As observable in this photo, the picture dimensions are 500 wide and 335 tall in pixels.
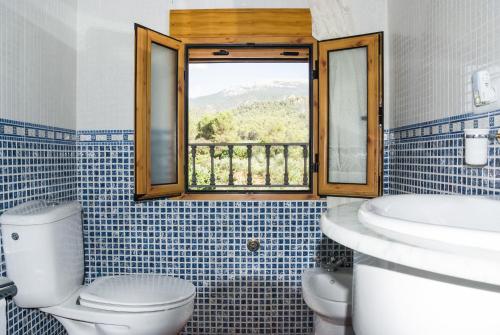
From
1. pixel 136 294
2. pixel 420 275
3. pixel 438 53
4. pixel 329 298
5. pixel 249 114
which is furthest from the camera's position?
pixel 249 114

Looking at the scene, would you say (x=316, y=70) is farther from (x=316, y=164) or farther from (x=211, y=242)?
(x=211, y=242)

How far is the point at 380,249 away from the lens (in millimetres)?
689

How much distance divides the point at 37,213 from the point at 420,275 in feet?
5.88

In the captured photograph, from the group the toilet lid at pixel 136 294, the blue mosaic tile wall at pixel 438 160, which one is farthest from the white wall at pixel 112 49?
the toilet lid at pixel 136 294

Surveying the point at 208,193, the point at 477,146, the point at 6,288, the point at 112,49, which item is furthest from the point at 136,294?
the point at 477,146

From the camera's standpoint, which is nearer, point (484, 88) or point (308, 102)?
point (484, 88)

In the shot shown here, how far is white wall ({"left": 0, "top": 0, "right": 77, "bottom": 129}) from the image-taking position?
1855 mm

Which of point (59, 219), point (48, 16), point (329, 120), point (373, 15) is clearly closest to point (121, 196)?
point (59, 219)

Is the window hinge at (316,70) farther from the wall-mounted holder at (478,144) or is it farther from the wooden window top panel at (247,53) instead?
the wall-mounted holder at (478,144)

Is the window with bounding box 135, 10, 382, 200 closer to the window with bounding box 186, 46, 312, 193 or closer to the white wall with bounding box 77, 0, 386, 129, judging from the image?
the white wall with bounding box 77, 0, 386, 129

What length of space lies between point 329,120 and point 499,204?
150cm

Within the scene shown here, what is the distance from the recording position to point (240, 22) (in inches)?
101

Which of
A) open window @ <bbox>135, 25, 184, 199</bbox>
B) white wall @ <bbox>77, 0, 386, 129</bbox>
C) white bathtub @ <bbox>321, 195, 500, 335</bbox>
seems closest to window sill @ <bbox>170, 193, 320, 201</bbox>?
open window @ <bbox>135, 25, 184, 199</bbox>

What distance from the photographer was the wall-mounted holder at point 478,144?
53.3 inches
